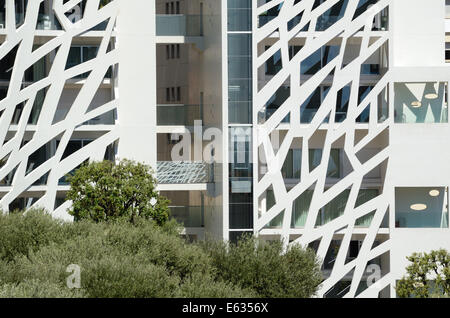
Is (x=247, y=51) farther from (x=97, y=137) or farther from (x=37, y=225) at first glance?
(x=37, y=225)

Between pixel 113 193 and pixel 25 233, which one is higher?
pixel 113 193

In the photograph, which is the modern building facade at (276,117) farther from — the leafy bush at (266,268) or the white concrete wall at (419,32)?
the leafy bush at (266,268)

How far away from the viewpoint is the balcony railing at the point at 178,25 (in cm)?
3372

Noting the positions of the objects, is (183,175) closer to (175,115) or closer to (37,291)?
(175,115)

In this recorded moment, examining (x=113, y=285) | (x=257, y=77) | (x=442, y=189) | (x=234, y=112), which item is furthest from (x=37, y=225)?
(x=442, y=189)

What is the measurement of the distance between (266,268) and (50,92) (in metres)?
11.6

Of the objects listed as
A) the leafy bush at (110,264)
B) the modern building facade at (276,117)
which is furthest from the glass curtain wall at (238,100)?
the leafy bush at (110,264)

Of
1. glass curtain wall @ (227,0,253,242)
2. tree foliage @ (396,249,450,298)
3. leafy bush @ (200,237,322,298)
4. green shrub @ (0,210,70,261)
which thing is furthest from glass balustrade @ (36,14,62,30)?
tree foliage @ (396,249,450,298)

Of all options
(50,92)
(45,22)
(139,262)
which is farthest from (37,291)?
(45,22)

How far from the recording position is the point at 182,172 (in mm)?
32844

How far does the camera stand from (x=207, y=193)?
3250 cm

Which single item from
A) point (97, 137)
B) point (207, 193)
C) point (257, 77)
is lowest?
point (207, 193)
